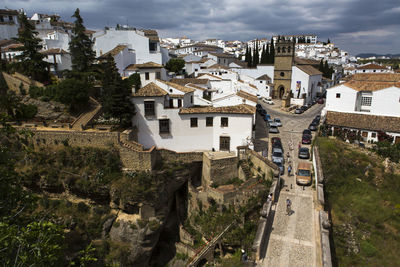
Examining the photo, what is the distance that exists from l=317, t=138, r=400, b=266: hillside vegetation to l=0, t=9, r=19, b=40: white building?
56.9 meters

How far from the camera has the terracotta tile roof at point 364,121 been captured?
2945cm

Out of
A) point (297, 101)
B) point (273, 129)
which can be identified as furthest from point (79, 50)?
point (297, 101)

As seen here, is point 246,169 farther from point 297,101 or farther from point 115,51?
point 297,101

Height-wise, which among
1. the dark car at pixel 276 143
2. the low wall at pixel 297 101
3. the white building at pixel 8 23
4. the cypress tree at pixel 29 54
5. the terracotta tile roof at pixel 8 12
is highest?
the terracotta tile roof at pixel 8 12

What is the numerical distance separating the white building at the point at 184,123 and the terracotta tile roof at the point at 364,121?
1298 cm

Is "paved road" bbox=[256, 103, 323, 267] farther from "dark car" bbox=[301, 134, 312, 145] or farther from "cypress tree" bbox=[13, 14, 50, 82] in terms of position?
"cypress tree" bbox=[13, 14, 50, 82]

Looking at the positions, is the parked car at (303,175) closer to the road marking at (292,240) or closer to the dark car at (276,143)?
the dark car at (276,143)

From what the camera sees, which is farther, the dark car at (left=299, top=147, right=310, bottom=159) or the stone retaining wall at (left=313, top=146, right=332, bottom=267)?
the dark car at (left=299, top=147, right=310, bottom=159)

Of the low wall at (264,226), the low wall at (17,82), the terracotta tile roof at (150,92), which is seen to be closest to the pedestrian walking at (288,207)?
the low wall at (264,226)

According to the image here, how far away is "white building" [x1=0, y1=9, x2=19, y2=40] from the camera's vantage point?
4797cm

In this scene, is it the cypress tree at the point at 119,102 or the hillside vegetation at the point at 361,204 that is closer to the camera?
the hillside vegetation at the point at 361,204

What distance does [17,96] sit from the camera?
2853 centimetres

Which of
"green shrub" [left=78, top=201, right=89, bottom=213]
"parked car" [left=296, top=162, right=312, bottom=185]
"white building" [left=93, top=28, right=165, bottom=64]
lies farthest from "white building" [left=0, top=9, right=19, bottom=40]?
"parked car" [left=296, top=162, right=312, bottom=185]

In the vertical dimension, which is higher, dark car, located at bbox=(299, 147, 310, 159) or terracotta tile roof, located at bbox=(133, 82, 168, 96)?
terracotta tile roof, located at bbox=(133, 82, 168, 96)
